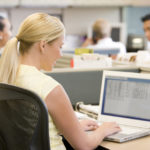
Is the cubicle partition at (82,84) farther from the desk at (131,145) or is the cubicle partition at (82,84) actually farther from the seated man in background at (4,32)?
the seated man in background at (4,32)

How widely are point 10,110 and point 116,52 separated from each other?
260 cm

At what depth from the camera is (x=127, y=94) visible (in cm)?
183

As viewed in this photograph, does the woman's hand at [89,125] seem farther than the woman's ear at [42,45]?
Yes

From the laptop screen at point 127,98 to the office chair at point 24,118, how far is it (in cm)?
63

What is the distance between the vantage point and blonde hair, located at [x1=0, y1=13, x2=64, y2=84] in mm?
1514

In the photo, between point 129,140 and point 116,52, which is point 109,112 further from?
point 116,52

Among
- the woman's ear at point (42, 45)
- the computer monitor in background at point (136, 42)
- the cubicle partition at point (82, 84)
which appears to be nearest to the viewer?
the woman's ear at point (42, 45)

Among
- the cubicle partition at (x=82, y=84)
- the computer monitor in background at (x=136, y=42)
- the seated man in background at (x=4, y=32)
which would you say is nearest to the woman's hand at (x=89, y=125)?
the cubicle partition at (x=82, y=84)

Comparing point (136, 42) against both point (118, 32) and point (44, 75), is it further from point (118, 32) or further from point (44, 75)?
point (44, 75)

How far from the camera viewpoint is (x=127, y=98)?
1.83 metres

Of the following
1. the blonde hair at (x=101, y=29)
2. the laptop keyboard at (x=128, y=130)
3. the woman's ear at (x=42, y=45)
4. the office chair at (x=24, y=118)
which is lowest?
the laptop keyboard at (x=128, y=130)

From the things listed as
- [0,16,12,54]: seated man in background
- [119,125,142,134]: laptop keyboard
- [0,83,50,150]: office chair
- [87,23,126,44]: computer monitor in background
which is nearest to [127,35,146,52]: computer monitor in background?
[87,23,126,44]: computer monitor in background

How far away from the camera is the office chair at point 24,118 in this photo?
1270 millimetres

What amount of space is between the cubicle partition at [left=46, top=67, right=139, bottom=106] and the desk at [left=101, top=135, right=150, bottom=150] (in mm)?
726
